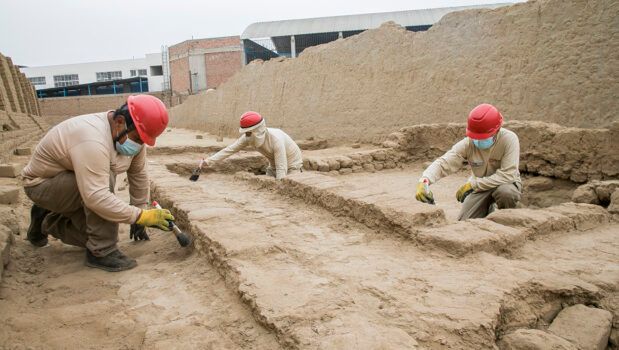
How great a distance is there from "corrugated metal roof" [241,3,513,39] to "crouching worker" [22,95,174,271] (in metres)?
21.2

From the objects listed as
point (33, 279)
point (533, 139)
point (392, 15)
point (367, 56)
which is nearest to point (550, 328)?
point (33, 279)

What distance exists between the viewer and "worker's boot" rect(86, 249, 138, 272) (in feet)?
8.92

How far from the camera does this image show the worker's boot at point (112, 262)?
2.72m

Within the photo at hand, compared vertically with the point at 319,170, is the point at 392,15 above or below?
above

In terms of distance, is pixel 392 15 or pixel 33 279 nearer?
pixel 33 279

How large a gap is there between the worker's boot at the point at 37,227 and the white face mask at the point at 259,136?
2634 millimetres

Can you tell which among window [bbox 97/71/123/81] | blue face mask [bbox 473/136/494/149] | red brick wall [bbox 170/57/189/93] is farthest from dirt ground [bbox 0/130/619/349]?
window [bbox 97/71/123/81]

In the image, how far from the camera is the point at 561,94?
20.2 ft

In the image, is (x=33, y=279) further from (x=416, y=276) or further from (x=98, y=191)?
(x=416, y=276)

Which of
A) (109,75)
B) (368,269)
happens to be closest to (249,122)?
(368,269)

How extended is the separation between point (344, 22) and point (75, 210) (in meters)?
22.4

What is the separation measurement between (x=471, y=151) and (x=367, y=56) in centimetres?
574

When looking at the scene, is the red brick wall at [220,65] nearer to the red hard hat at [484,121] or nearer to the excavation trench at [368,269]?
the excavation trench at [368,269]

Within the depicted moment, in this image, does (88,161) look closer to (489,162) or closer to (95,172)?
(95,172)
